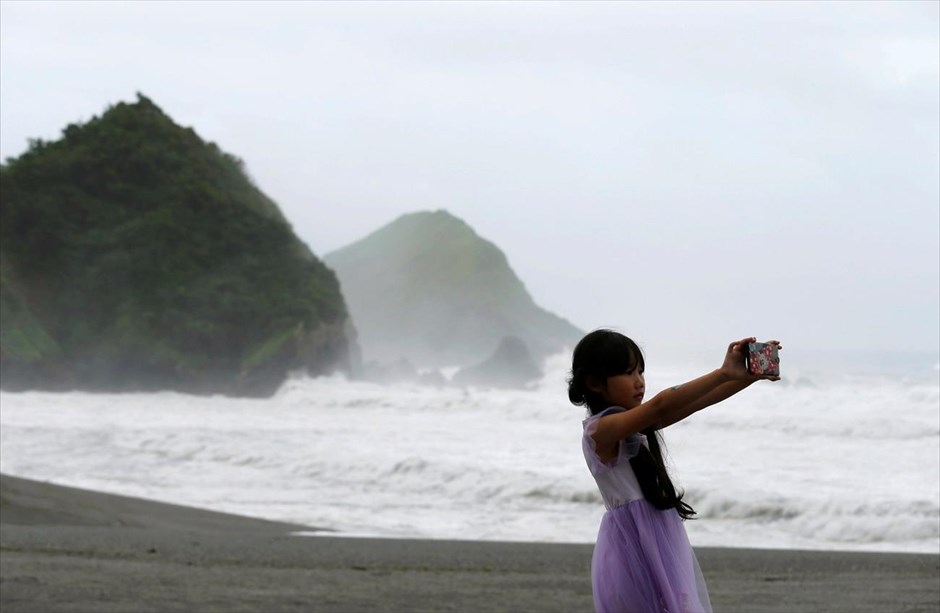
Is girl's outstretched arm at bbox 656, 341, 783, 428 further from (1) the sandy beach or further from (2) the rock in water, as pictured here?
(2) the rock in water

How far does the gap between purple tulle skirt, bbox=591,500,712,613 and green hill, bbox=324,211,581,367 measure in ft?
255

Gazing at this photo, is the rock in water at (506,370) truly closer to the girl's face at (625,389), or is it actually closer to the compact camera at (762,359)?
the girl's face at (625,389)

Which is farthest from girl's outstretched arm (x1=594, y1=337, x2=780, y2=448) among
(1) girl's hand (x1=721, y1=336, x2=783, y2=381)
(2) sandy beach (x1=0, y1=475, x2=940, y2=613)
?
(2) sandy beach (x1=0, y1=475, x2=940, y2=613)

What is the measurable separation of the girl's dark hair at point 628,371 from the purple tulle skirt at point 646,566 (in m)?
0.04

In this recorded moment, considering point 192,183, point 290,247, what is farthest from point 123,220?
point 290,247

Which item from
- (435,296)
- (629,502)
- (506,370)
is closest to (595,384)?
(629,502)

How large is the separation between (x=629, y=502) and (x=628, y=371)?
0.32 metres

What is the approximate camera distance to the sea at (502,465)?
477 inches

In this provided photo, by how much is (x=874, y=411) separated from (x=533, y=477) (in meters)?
11.8

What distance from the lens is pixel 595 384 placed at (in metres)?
3.10

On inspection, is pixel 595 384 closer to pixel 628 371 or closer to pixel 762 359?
pixel 628 371

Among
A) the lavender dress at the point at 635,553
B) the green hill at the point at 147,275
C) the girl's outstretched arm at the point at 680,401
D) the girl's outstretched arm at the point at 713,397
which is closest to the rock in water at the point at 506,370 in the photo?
the green hill at the point at 147,275

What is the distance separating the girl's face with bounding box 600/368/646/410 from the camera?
10.0 feet

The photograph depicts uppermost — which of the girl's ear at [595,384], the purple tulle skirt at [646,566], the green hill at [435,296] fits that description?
the green hill at [435,296]
